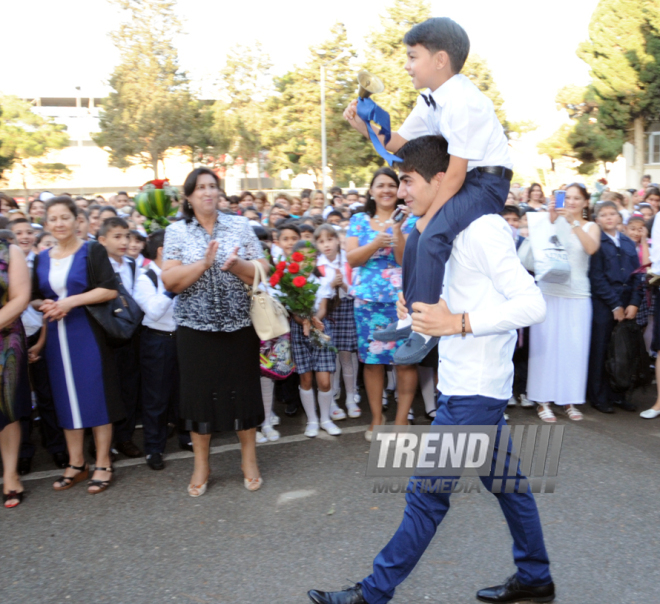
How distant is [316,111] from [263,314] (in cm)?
3037

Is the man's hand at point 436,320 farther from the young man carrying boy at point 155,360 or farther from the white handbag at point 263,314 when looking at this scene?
the young man carrying boy at point 155,360

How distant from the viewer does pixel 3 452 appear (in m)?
4.45

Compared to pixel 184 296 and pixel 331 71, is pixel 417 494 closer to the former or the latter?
pixel 184 296

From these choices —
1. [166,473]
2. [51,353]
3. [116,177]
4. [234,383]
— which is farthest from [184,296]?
[116,177]

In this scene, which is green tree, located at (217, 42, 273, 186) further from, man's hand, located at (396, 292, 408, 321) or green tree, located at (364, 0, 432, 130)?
man's hand, located at (396, 292, 408, 321)

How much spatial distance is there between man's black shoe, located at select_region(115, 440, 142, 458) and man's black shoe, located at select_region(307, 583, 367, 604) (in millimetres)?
2838

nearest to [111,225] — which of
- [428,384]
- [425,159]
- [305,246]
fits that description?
[305,246]

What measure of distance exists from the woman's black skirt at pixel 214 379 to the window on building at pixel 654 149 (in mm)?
39180

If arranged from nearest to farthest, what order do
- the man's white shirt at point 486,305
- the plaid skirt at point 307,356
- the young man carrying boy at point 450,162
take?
the man's white shirt at point 486,305, the young man carrying boy at point 450,162, the plaid skirt at point 307,356

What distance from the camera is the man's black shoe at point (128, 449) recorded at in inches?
207

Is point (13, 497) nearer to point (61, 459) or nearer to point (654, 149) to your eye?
point (61, 459)

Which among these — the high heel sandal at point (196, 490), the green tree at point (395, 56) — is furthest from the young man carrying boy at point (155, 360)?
the green tree at point (395, 56)

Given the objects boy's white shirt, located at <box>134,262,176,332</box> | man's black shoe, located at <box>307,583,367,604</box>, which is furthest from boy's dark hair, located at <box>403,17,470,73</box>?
boy's white shirt, located at <box>134,262,176,332</box>

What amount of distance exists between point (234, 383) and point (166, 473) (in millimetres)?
1031
